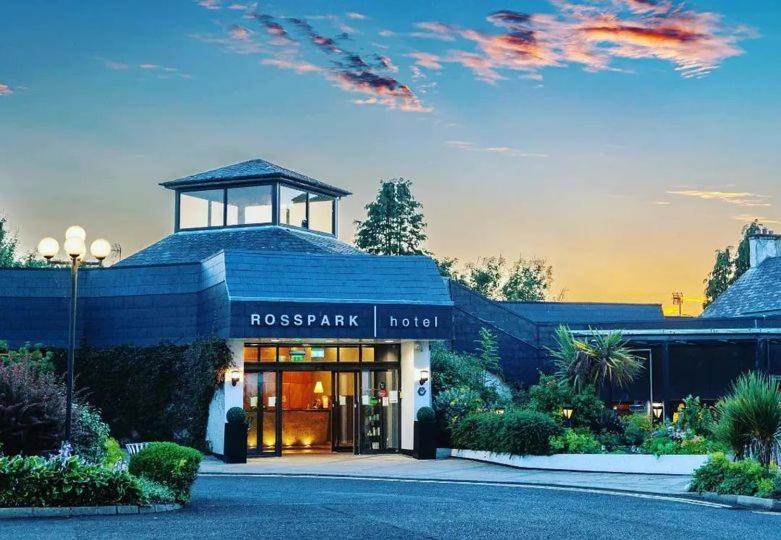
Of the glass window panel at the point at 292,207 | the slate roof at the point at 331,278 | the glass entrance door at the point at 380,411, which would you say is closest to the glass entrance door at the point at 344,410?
the glass entrance door at the point at 380,411

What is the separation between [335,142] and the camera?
36375 mm

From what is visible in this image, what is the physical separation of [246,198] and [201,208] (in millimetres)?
1627

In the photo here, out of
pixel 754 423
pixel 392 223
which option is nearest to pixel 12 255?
pixel 392 223

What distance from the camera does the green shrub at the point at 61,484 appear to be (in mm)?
15758

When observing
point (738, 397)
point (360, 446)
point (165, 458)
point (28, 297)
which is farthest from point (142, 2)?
point (738, 397)

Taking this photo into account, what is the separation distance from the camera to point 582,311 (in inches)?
1703

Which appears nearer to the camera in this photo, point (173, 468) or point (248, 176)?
point (173, 468)

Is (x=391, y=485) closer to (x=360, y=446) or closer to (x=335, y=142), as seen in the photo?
(x=360, y=446)

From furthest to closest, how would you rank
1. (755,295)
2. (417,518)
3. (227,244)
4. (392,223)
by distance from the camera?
1. (392,223)
2. (755,295)
3. (227,244)
4. (417,518)

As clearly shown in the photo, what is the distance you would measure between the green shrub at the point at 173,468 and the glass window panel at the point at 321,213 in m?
20.3

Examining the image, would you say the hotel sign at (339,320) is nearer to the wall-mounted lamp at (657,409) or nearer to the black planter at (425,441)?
the black planter at (425,441)

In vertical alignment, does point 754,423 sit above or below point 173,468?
above

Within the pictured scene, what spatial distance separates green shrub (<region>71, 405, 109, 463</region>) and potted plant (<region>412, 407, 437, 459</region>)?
33.8ft

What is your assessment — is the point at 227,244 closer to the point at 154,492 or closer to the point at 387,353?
the point at 387,353
